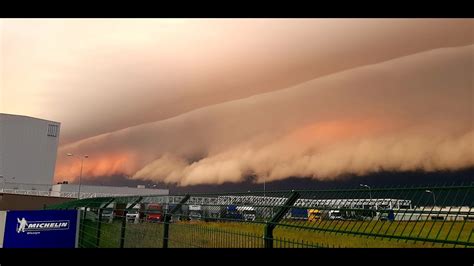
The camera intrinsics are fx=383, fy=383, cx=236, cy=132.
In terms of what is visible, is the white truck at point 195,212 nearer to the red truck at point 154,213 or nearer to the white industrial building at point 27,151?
the red truck at point 154,213

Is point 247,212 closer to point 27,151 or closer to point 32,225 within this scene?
point 32,225

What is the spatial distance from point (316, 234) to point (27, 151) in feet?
272

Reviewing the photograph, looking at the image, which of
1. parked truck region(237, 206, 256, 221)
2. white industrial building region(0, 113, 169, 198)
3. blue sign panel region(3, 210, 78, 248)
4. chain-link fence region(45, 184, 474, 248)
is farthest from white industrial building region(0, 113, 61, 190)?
parked truck region(237, 206, 256, 221)

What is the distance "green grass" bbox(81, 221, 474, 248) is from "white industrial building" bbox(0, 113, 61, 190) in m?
75.1

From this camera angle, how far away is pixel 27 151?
248ft

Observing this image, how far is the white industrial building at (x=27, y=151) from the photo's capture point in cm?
7262

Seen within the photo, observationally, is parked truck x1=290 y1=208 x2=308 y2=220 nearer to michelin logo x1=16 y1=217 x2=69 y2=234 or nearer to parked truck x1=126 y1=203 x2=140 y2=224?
parked truck x1=126 y1=203 x2=140 y2=224

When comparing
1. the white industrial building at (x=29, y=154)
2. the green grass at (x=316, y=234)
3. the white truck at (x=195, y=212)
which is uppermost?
the white industrial building at (x=29, y=154)

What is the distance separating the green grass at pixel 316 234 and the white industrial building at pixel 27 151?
7507cm

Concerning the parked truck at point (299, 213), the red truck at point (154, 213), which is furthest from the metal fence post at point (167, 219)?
the parked truck at point (299, 213)

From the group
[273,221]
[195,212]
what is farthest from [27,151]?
[273,221]

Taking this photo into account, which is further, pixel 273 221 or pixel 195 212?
pixel 195 212

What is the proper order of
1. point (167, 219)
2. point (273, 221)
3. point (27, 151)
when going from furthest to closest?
1. point (27, 151)
2. point (167, 219)
3. point (273, 221)
